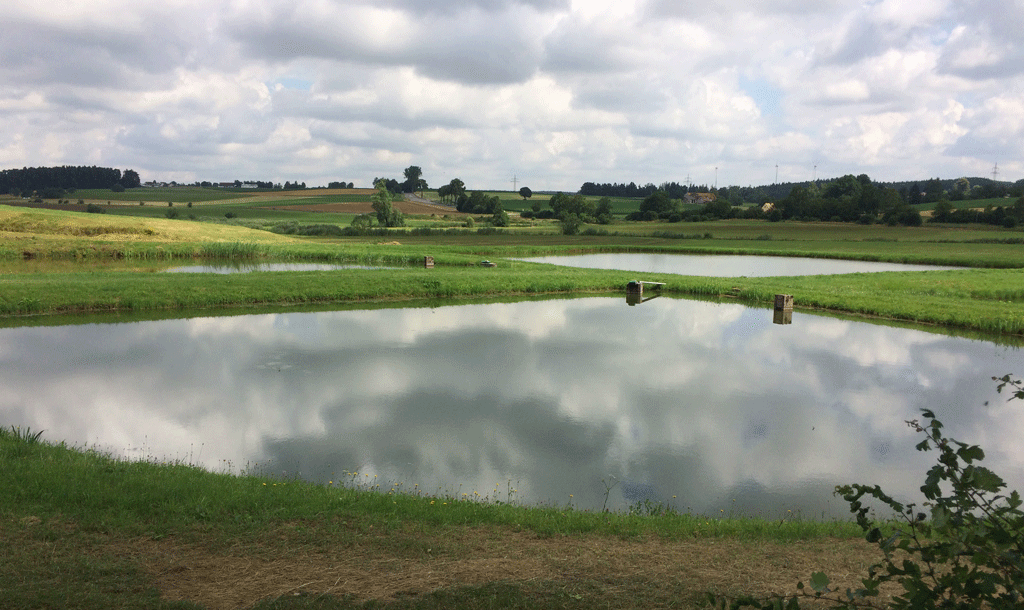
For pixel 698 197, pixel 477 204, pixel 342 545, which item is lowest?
pixel 342 545

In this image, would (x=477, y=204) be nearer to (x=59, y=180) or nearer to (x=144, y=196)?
(x=144, y=196)

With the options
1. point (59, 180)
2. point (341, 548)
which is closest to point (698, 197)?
point (59, 180)

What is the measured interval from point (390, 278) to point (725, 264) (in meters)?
31.4

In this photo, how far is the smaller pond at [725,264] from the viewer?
151ft

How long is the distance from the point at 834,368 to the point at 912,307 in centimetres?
1269

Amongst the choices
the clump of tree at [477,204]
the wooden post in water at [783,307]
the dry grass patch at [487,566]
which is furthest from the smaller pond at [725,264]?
the clump of tree at [477,204]

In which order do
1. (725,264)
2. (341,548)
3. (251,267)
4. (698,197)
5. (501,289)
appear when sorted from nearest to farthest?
(341,548)
(501,289)
(251,267)
(725,264)
(698,197)

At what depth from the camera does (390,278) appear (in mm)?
32594

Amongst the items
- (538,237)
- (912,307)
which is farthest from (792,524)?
(538,237)

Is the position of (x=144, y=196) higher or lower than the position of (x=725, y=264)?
higher

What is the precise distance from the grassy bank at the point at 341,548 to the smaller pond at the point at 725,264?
123 feet

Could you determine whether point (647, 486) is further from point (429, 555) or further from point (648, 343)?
point (648, 343)

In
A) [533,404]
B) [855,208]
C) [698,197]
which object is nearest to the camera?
[533,404]

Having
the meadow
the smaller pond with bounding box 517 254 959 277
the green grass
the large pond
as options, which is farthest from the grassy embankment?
the green grass
